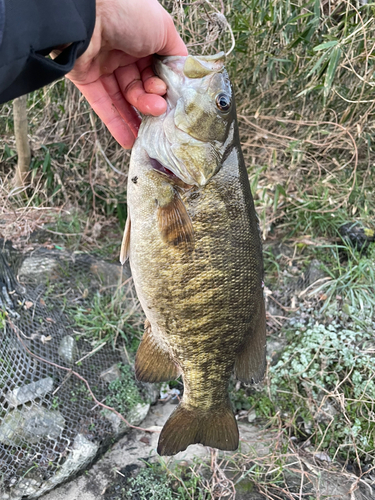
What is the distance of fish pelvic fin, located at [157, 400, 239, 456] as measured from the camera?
5.69 feet

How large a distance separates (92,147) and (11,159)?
3.27ft

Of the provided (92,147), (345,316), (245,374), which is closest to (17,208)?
(92,147)

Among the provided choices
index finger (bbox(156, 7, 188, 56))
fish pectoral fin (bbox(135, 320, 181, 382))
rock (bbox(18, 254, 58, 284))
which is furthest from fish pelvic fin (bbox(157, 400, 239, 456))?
rock (bbox(18, 254, 58, 284))

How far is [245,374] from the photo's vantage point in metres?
1.71

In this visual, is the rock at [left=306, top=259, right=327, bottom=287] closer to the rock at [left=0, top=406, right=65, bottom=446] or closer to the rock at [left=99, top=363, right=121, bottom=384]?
the rock at [left=99, top=363, right=121, bottom=384]

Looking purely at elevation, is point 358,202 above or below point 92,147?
below

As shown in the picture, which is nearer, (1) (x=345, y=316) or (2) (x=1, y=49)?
(2) (x=1, y=49)

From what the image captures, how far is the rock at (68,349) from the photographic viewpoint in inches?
108

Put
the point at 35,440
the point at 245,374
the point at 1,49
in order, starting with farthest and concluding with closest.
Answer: the point at 35,440 < the point at 245,374 < the point at 1,49

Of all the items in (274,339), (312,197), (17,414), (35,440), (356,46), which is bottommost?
(274,339)

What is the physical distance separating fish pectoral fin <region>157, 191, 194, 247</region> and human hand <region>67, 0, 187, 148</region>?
1.33 feet

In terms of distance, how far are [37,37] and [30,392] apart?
7.34ft

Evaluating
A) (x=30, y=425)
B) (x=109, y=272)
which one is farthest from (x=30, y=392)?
(x=109, y=272)

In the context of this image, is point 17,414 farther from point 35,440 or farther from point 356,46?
point 356,46
